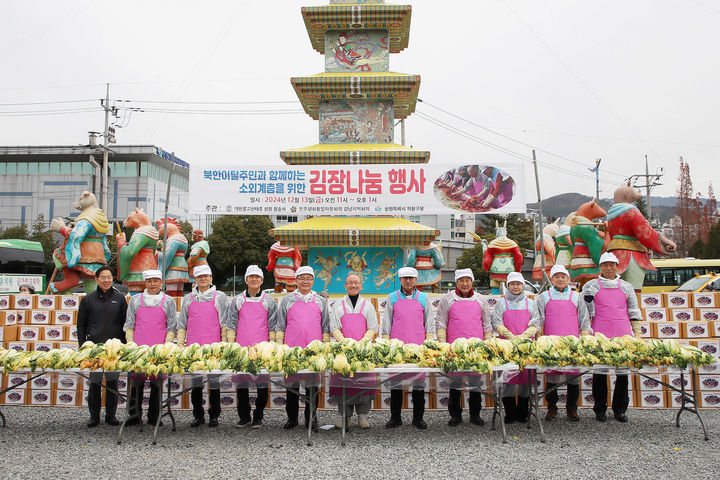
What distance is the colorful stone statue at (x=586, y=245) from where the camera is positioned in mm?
9289

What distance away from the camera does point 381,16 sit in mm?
11820

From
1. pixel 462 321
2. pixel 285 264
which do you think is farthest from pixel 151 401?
pixel 285 264

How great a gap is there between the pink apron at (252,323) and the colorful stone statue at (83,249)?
5.33 meters

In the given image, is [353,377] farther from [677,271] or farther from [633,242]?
[677,271]

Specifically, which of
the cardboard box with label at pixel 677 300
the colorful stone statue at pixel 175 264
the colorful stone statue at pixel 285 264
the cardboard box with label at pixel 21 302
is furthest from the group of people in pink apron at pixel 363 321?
the colorful stone statue at pixel 175 264

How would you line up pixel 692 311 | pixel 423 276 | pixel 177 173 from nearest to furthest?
1. pixel 692 311
2. pixel 423 276
3. pixel 177 173

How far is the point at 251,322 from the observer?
5473 millimetres

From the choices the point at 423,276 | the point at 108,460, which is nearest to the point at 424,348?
the point at 108,460

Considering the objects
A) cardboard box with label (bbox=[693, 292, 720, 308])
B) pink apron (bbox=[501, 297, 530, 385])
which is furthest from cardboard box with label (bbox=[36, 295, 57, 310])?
cardboard box with label (bbox=[693, 292, 720, 308])

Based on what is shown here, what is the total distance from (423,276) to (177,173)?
4454 centimetres

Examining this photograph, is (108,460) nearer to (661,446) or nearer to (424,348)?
(424,348)

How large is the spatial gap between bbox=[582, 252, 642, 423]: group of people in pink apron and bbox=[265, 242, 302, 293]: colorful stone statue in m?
7.17

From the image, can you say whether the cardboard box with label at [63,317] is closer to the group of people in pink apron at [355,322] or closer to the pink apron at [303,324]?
the pink apron at [303,324]

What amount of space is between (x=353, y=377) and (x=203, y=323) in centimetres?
168
